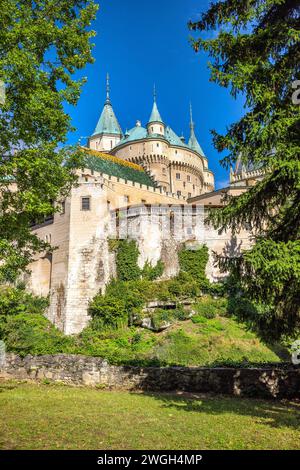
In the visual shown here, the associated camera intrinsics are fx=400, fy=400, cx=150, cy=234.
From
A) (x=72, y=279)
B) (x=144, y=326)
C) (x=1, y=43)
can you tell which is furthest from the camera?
(x=72, y=279)

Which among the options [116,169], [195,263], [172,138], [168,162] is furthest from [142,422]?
[172,138]

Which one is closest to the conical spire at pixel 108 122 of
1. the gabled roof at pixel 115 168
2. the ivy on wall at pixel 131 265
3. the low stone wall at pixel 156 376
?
the gabled roof at pixel 115 168

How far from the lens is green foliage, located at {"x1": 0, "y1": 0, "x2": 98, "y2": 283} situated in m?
10.9

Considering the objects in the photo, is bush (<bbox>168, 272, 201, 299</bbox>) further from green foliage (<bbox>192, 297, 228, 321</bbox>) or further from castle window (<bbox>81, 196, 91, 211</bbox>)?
castle window (<bbox>81, 196, 91, 211</bbox>)

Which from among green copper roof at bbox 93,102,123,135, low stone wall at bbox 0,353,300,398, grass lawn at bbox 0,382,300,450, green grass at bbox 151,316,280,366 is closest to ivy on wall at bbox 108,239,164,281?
green grass at bbox 151,316,280,366

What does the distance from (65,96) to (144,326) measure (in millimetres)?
17886

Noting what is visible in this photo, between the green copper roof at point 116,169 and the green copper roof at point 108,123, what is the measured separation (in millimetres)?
23083

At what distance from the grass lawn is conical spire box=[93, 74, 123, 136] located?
2507 inches

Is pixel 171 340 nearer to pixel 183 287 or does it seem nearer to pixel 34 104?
pixel 183 287

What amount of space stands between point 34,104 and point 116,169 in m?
36.3

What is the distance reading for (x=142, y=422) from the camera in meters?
9.07

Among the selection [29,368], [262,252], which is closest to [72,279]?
[29,368]
